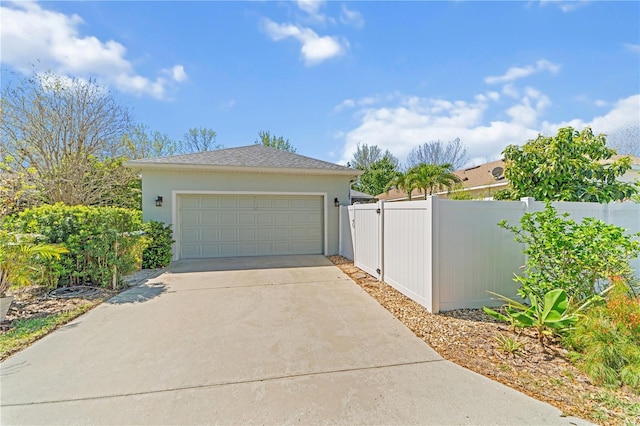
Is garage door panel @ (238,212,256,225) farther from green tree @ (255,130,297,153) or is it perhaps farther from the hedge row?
green tree @ (255,130,297,153)

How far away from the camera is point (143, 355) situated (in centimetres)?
304

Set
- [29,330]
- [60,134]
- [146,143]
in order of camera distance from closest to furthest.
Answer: [29,330] → [60,134] → [146,143]

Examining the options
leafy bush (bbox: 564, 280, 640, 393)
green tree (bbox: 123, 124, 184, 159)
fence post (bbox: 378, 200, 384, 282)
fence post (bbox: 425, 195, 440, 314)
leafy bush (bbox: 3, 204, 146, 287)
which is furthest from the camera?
green tree (bbox: 123, 124, 184, 159)

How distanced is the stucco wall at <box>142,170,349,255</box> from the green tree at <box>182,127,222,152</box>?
52.1 feet

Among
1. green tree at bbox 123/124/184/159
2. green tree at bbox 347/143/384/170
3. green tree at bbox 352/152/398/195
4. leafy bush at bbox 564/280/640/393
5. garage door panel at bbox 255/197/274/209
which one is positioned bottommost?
leafy bush at bbox 564/280/640/393

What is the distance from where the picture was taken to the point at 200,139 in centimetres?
2339

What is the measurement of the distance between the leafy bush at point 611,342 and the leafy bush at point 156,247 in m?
8.56

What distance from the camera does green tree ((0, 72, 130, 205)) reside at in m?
10.1

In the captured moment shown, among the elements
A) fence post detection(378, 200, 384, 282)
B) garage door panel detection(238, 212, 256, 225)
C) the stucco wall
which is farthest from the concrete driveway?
garage door panel detection(238, 212, 256, 225)

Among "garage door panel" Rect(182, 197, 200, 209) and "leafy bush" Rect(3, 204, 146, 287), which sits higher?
"garage door panel" Rect(182, 197, 200, 209)

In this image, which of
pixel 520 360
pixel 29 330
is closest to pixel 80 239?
pixel 29 330

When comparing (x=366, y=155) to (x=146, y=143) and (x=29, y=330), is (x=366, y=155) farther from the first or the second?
(x=29, y=330)

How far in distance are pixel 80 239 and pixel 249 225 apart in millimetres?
4574

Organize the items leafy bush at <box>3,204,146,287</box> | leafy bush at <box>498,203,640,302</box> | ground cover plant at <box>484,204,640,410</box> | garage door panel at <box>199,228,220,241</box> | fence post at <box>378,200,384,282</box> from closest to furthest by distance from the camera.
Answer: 1. ground cover plant at <box>484,204,640,410</box>
2. leafy bush at <box>498,203,640,302</box>
3. leafy bush at <box>3,204,146,287</box>
4. fence post at <box>378,200,384,282</box>
5. garage door panel at <box>199,228,220,241</box>
